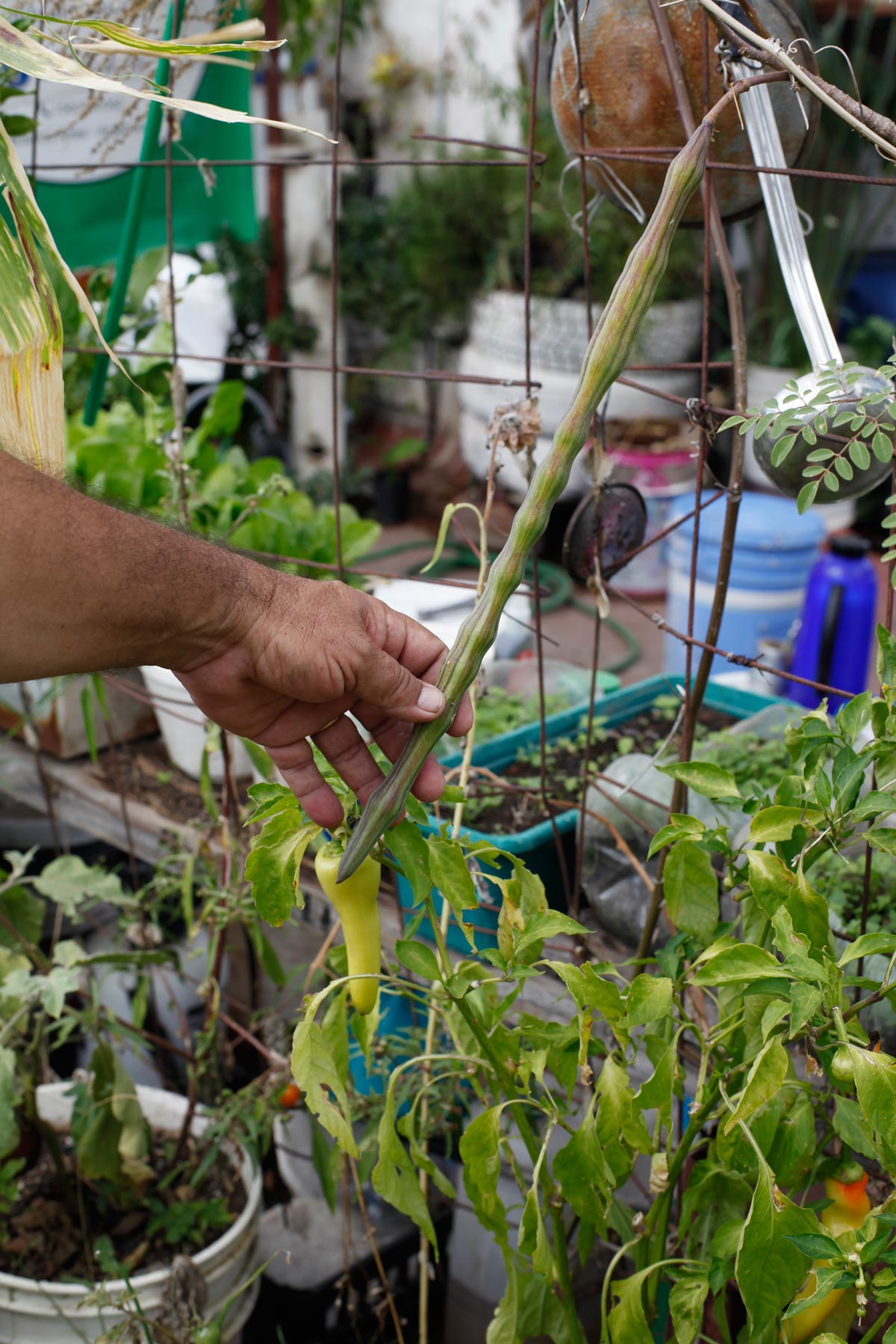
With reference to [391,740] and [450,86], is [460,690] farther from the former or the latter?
[450,86]

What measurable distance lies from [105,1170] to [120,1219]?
13 cm

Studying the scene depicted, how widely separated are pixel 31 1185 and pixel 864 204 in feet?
13.0

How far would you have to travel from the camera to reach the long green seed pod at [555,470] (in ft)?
2.32

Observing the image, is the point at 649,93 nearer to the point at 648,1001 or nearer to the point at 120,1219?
the point at 648,1001

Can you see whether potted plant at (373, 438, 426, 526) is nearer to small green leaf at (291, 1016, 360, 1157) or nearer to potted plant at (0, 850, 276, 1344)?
potted plant at (0, 850, 276, 1344)

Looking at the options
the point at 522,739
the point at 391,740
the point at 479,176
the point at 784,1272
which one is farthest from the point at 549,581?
the point at 784,1272

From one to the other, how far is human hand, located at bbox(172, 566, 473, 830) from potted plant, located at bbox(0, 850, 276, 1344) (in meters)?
0.51

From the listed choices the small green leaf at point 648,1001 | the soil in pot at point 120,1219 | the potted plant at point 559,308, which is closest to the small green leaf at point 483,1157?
the small green leaf at point 648,1001

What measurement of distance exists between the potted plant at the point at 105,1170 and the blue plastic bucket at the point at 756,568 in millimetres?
1478

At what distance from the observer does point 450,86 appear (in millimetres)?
4852

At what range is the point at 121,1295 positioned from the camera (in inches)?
45.9

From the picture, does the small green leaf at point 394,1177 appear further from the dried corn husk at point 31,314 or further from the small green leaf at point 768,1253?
the dried corn husk at point 31,314

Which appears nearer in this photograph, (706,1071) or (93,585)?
(93,585)

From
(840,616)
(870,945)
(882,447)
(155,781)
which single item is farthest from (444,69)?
(870,945)
